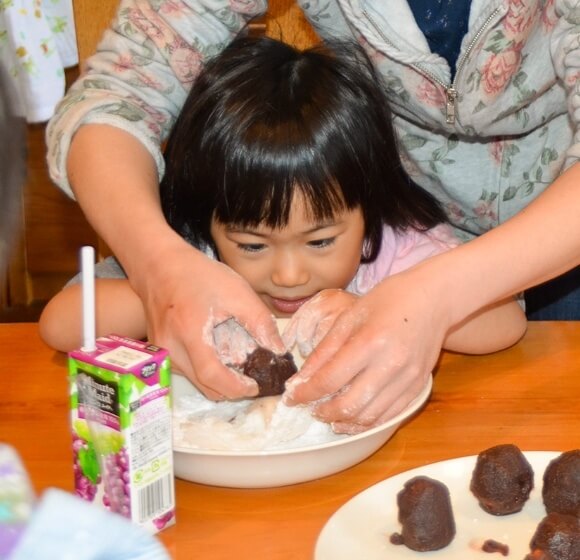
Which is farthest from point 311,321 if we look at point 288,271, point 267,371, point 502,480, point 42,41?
point 42,41

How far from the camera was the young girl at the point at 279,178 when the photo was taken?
133 cm

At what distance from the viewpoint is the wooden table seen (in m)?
0.87

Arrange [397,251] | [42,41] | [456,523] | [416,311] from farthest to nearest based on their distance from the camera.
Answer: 1. [42,41]
2. [397,251]
3. [416,311]
4. [456,523]

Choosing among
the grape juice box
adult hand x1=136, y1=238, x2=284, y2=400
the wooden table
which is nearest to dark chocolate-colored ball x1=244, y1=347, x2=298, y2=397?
adult hand x1=136, y1=238, x2=284, y2=400

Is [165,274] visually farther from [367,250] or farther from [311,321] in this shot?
[367,250]

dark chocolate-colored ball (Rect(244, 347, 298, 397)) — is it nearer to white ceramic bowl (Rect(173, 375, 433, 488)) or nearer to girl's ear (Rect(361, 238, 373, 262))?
white ceramic bowl (Rect(173, 375, 433, 488))

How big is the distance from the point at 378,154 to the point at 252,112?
20cm

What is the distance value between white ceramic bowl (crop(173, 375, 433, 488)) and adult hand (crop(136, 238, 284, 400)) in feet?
0.35

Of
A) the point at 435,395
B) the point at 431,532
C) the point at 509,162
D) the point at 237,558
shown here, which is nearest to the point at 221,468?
the point at 237,558

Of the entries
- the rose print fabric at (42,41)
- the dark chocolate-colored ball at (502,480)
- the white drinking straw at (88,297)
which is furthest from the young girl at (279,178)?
the rose print fabric at (42,41)

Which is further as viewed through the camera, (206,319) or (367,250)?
(367,250)

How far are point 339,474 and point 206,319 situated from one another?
8.1 inches

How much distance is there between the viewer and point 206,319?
3.32ft

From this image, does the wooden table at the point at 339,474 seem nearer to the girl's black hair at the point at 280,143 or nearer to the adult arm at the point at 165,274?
the adult arm at the point at 165,274
